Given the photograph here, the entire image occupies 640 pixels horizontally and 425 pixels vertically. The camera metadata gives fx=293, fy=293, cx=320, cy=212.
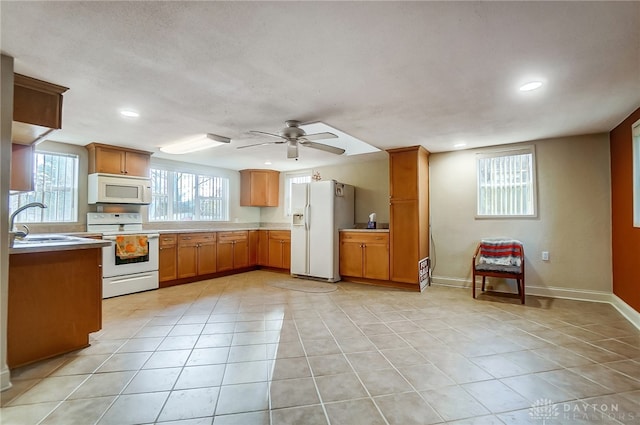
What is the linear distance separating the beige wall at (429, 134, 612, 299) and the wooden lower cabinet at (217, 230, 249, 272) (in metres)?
4.00

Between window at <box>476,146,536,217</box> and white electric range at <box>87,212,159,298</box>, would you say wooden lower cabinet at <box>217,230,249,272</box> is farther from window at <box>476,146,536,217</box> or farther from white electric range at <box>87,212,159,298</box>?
window at <box>476,146,536,217</box>

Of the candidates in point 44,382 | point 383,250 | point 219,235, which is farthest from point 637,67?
point 219,235

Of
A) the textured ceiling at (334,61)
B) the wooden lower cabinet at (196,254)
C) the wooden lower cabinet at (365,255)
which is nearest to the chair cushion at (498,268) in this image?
the wooden lower cabinet at (365,255)

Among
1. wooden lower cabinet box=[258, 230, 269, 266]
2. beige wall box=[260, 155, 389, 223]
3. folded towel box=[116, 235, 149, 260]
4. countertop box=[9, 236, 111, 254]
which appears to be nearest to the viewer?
countertop box=[9, 236, 111, 254]

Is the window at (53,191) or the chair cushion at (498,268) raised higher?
the window at (53,191)

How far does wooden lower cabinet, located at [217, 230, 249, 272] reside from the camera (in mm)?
5566

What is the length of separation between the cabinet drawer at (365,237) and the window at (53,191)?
13.6 feet

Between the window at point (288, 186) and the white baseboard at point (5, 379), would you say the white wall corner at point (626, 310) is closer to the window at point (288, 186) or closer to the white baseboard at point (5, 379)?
the white baseboard at point (5, 379)

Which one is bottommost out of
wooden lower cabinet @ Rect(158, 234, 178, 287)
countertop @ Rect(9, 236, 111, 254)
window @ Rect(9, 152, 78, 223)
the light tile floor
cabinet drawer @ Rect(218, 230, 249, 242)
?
the light tile floor

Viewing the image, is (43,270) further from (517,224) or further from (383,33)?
(517,224)

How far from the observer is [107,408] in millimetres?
1640

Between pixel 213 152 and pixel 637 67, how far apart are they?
4839 millimetres

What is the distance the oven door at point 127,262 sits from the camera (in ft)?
13.1

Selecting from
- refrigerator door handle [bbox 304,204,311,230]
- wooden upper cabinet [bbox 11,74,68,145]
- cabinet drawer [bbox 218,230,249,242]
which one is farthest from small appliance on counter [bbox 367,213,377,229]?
wooden upper cabinet [bbox 11,74,68,145]
